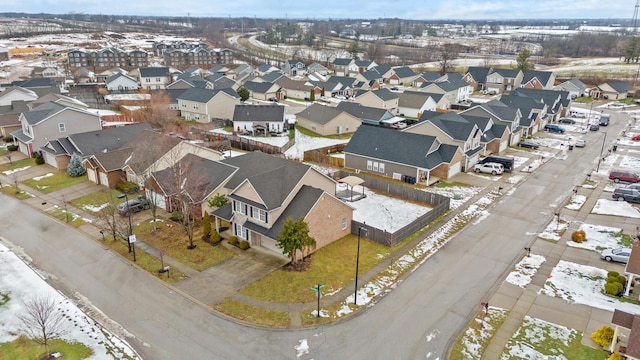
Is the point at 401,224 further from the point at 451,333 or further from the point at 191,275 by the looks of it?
the point at 191,275

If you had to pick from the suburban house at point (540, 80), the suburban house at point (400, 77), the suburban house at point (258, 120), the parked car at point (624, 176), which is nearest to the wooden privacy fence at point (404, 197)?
the parked car at point (624, 176)

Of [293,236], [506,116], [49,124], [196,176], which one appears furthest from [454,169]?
[49,124]

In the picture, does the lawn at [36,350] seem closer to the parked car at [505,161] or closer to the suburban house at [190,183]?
the suburban house at [190,183]

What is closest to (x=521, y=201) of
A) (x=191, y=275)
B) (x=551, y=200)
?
(x=551, y=200)

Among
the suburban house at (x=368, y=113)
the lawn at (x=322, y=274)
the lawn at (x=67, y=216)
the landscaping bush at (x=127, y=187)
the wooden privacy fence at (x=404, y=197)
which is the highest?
the suburban house at (x=368, y=113)

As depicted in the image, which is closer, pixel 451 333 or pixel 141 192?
pixel 451 333

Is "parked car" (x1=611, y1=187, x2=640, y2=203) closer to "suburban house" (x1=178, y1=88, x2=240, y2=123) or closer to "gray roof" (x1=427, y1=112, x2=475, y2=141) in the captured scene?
"gray roof" (x1=427, y1=112, x2=475, y2=141)
